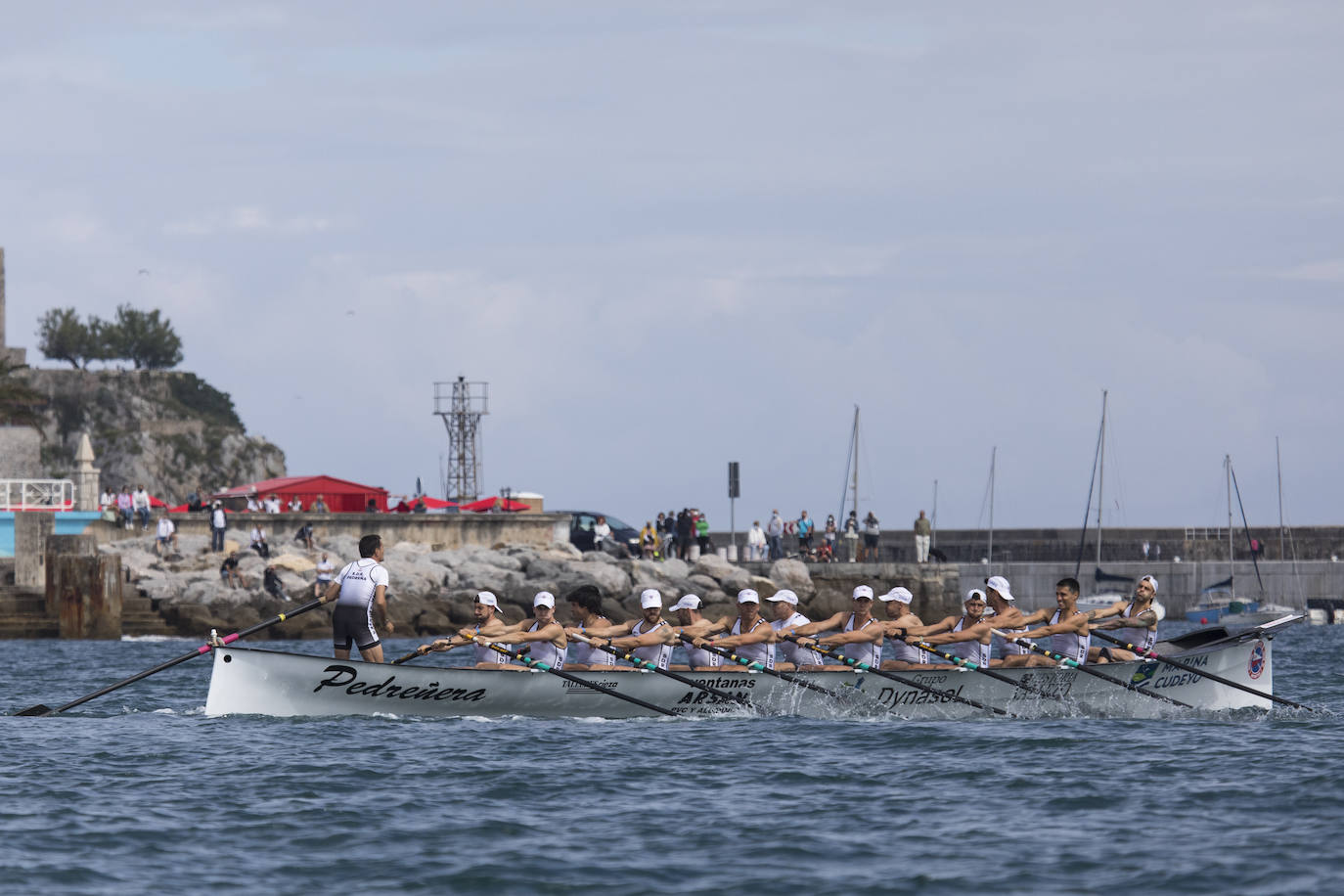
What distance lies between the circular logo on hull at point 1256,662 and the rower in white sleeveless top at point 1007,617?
2623mm

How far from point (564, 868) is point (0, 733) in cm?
955

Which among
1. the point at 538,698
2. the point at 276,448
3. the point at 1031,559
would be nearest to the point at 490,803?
the point at 538,698

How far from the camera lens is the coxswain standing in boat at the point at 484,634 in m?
19.4

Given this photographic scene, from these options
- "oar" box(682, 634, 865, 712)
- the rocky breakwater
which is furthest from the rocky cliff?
"oar" box(682, 634, 865, 712)

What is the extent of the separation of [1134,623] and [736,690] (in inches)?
199

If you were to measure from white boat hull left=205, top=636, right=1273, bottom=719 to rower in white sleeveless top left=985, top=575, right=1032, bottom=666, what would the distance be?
586mm

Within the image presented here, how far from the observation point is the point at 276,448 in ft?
306

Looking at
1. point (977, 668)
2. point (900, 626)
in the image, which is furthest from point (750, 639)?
point (977, 668)

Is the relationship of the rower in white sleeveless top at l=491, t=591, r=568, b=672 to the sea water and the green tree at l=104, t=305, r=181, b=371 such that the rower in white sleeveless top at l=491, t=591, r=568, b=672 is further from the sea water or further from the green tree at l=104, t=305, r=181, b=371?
the green tree at l=104, t=305, r=181, b=371

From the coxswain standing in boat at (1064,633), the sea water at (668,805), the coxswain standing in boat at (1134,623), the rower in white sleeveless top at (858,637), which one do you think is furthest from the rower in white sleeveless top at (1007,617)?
the rower in white sleeveless top at (858,637)

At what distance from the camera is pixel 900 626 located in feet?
68.3

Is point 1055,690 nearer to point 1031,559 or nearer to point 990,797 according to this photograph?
point 990,797

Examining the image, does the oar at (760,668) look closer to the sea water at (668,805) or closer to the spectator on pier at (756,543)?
the sea water at (668,805)

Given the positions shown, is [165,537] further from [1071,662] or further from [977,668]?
[1071,662]
